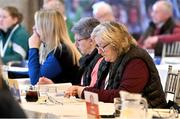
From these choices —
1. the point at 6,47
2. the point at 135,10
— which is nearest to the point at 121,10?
the point at 135,10

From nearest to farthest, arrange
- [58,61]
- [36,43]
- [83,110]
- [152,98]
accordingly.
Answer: [83,110] → [152,98] → [58,61] → [36,43]

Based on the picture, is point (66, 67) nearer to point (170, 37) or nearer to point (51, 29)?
point (51, 29)

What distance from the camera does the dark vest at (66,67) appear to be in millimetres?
5098

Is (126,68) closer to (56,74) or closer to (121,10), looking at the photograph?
(56,74)

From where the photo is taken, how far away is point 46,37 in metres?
5.25

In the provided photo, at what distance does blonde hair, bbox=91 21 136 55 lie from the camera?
Result: 4.14 m

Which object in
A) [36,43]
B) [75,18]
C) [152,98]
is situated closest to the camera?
[152,98]

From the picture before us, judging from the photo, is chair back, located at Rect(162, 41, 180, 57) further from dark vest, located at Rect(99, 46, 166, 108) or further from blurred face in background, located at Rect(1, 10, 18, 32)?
dark vest, located at Rect(99, 46, 166, 108)

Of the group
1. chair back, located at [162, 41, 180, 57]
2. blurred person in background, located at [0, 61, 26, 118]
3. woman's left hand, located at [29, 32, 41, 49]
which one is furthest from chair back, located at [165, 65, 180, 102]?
chair back, located at [162, 41, 180, 57]

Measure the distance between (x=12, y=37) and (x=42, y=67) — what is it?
2.62 metres

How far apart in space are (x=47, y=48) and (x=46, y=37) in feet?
0.42

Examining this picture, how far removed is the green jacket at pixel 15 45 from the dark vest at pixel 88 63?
273 centimetres

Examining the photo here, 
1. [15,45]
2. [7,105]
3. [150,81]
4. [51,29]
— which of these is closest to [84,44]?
[51,29]

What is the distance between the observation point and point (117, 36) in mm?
4152
